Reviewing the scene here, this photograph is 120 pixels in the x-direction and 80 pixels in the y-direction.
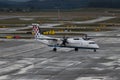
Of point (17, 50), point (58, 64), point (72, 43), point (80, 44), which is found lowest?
point (58, 64)

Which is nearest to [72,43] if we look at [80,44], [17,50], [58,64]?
[80,44]

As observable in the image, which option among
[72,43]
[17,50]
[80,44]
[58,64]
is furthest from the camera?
[17,50]

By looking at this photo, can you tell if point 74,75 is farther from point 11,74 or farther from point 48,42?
point 48,42

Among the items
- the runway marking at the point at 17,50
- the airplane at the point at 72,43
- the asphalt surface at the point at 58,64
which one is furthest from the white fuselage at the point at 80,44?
the runway marking at the point at 17,50

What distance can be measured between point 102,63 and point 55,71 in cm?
893

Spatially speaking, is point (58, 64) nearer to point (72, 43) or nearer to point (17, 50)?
point (72, 43)

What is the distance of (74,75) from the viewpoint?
45125 mm

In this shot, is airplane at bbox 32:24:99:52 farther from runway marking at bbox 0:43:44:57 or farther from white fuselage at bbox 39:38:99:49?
runway marking at bbox 0:43:44:57

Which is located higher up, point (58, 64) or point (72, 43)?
point (72, 43)

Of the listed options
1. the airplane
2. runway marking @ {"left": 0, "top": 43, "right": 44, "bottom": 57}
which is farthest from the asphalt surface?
the airplane

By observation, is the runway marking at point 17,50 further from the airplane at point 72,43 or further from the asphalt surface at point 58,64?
the airplane at point 72,43

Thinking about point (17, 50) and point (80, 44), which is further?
point (17, 50)

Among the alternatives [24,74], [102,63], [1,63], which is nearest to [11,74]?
[24,74]

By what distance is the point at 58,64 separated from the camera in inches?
2104
